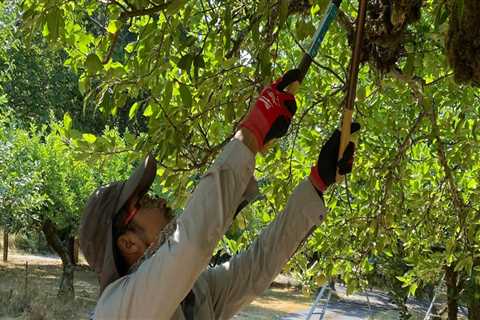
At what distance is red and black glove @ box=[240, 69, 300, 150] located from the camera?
4.43ft

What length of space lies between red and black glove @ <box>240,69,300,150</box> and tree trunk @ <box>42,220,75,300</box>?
12797 mm

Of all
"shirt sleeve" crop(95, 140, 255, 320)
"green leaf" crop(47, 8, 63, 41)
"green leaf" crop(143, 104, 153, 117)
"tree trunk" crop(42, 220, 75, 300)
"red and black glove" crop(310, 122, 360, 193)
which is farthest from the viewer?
"tree trunk" crop(42, 220, 75, 300)

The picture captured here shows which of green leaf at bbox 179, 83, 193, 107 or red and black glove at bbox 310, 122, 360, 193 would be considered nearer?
red and black glove at bbox 310, 122, 360, 193

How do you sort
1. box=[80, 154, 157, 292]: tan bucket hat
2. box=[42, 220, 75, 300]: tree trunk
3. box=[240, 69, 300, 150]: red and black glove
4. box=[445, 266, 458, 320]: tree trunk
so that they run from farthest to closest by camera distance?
box=[42, 220, 75, 300]: tree trunk
box=[445, 266, 458, 320]: tree trunk
box=[80, 154, 157, 292]: tan bucket hat
box=[240, 69, 300, 150]: red and black glove

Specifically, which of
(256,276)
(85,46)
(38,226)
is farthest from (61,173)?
(256,276)

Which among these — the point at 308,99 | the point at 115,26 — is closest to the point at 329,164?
the point at 115,26

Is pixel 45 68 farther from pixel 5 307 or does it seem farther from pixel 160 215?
pixel 160 215

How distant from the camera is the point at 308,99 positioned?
3.67 m

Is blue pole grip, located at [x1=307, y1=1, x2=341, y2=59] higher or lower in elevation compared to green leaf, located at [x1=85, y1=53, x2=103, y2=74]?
higher

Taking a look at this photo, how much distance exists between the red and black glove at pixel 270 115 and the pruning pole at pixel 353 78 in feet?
0.77

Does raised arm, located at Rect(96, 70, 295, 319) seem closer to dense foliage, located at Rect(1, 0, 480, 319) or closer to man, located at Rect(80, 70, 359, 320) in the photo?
man, located at Rect(80, 70, 359, 320)

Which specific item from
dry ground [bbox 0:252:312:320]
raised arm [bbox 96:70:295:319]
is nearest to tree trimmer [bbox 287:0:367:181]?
raised arm [bbox 96:70:295:319]

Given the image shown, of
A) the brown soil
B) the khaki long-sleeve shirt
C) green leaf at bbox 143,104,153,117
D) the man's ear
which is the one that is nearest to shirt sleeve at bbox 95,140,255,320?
the khaki long-sleeve shirt

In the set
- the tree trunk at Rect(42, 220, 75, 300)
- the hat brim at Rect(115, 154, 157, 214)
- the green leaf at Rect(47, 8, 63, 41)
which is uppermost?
the green leaf at Rect(47, 8, 63, 41)
